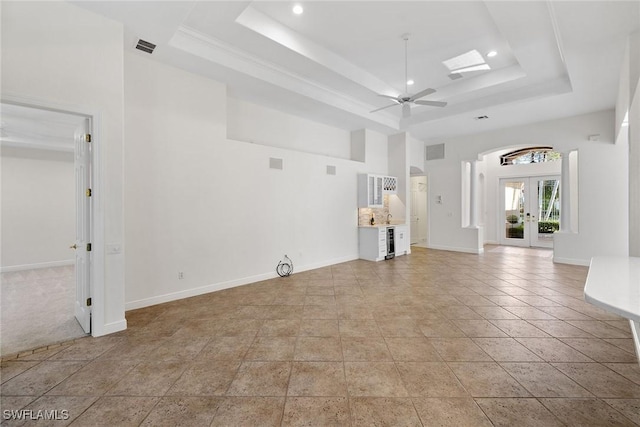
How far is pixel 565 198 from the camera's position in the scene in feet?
22.2

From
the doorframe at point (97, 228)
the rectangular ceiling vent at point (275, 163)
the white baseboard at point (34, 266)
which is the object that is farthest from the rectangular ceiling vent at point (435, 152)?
the white baseboard at point (34, 266)

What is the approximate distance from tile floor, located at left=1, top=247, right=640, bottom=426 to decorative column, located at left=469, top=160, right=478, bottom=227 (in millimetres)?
4499

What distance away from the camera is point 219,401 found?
1.98m

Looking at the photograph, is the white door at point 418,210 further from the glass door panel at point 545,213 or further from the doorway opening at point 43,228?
the doorway opening at point 43,228

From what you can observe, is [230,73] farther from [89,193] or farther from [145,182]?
[89,193]

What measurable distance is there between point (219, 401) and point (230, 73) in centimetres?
424

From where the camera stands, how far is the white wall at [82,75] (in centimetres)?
257

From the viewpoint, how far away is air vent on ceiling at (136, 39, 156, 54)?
3.49 metres

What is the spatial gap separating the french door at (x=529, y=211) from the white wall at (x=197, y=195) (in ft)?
25.9

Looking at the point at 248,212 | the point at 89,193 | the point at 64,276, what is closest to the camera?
the point at 89,193

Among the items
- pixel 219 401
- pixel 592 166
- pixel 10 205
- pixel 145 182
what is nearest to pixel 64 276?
pixel 10 205

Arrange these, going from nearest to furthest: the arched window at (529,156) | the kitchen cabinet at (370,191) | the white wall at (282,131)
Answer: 1. the white wall at (282,131)
2. the kitchen cabinet at (370,191)
3. the arched window at (529,156)

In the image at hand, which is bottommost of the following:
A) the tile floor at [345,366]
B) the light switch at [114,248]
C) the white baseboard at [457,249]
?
the tile floor at [345,366]

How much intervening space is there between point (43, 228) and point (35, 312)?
4237 millimetres
